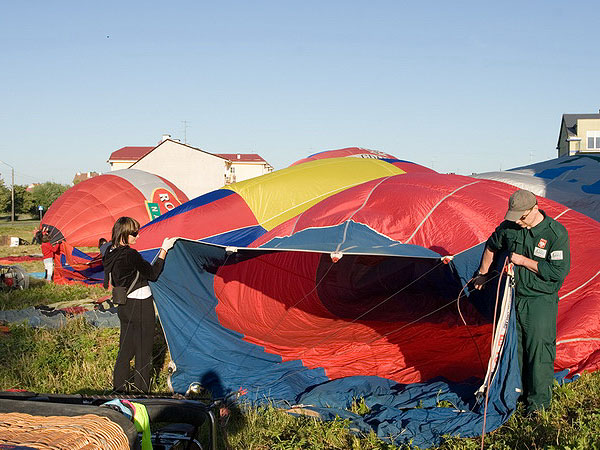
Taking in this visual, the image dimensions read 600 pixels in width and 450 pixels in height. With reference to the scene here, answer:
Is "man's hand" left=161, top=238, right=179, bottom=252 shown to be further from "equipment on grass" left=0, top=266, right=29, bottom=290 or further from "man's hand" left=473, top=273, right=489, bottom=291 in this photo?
→ "equipment on grass" left=0, top=266, right=29, bottom=290

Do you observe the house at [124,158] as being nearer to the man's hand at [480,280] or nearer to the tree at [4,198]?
the tree at [4,198]

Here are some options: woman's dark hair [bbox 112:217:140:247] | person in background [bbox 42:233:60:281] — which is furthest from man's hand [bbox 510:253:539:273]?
person in background [bbox 42:233:60:281]

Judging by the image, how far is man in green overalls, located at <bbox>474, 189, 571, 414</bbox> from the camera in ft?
12.2

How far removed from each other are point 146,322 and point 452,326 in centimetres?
295

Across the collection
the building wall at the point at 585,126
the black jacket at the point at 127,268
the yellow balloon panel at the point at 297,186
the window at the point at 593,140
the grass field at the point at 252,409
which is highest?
the building wall at the point at 585,126

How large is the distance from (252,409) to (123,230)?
1528mm

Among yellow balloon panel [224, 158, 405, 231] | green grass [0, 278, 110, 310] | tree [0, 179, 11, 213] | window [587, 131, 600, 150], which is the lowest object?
tree [0, 179, 11, 213]

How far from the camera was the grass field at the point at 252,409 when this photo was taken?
3.53 meters

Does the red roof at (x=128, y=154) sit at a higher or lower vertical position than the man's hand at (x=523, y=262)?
higher

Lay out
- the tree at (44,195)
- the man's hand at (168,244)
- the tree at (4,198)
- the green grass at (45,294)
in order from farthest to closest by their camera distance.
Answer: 1. the tree at (44,195)
2. the tree at (4,198)
3. the green grass at (45,294)
4. the man's hand at (168,244)

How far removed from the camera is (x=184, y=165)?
35781mm

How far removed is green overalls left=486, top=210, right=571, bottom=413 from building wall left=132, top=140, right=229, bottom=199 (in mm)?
32437

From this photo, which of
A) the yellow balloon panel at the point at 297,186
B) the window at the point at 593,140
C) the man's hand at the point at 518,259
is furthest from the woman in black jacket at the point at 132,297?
the window at the point at 593,140

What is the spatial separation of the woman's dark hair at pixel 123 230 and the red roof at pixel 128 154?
43.7m
